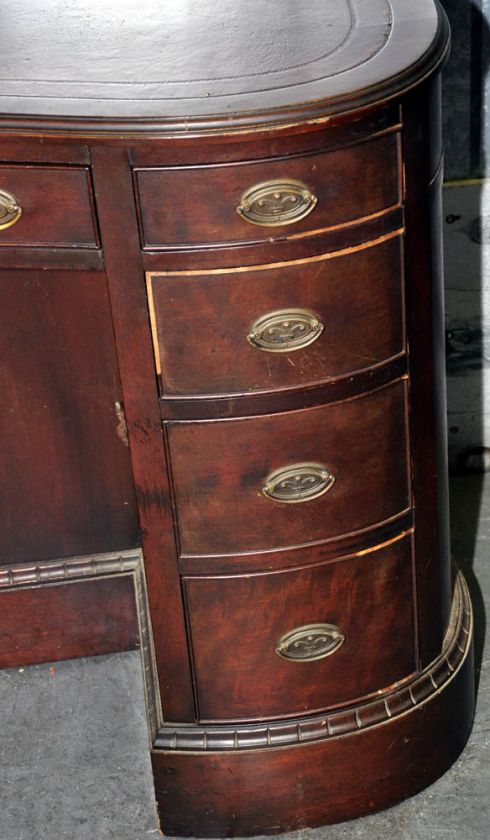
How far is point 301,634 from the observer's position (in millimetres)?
1895

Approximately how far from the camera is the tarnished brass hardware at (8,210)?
64.8 inches

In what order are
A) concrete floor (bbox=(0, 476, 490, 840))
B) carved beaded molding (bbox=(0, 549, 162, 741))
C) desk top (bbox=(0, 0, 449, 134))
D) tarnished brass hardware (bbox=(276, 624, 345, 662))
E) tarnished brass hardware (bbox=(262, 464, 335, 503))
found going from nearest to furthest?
desk top (bbox=(0, 0, 449, 134)) < tarnished brass hardware (bbox=(262, 464, 335, 503)) < tarnished brass hardware (bbox=(276, 624, 345, 662)) < concrete floor (bbox=(0, 476, 490, 840)) < carved beaded molding (bbox=(0, 549, 162, 741))

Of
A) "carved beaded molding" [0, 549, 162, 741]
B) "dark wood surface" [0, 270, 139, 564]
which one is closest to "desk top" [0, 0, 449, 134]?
"dark wood surface" [0, 270, 139, 564]

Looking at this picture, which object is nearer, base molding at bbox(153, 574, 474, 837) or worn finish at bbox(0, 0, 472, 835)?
worn finish at bbox(0, 0, 472, 835)

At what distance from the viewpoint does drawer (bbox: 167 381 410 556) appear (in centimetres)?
174

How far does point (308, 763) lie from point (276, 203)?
2.79 ft

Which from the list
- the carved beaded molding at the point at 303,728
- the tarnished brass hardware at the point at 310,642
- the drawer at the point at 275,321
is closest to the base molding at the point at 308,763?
the carved beaded molding at the point at 303,728

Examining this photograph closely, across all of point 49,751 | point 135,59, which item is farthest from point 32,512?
point 135,59

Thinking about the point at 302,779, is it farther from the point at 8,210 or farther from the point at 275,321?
the point at 8,210

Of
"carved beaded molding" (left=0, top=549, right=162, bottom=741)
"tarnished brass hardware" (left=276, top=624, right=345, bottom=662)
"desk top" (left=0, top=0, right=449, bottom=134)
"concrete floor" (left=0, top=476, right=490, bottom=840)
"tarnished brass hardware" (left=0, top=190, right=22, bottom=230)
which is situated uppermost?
"desk top" (left=0, top=0, right=449, bottom=134)

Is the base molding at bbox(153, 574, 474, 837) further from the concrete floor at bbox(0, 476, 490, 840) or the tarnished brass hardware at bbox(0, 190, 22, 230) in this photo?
the tarnished brass hardware at bbox(0, 190, 22, 230)

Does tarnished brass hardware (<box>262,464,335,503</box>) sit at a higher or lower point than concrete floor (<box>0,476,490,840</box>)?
higher

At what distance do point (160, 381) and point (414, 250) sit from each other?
0.37 meters

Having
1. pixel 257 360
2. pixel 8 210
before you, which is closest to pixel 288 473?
pixel 257 360
